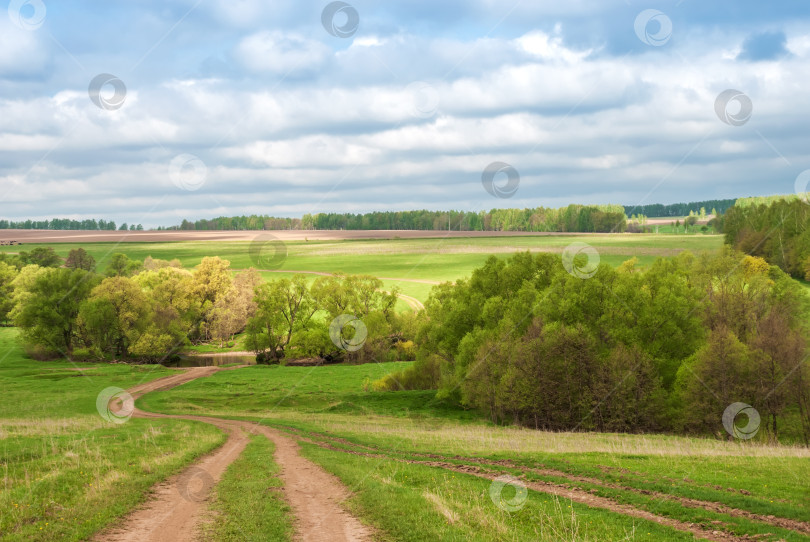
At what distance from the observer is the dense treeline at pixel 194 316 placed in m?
101

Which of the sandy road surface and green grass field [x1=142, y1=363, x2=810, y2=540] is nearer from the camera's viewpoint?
the sandy road surface

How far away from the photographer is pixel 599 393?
174 ft

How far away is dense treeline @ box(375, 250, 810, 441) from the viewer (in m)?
52.9

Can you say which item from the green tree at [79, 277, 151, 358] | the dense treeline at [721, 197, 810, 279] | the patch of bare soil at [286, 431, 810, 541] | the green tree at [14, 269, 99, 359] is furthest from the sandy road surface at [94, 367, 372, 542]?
the dense treeline at [721, 197, 810, 279]

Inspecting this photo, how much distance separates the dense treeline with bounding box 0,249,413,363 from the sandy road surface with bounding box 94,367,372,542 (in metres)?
75.5

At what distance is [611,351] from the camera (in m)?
56.3

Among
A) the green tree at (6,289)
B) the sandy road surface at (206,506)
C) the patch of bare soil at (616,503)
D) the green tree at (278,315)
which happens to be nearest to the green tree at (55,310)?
the green tree at (6,289)

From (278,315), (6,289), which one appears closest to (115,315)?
(278,315)

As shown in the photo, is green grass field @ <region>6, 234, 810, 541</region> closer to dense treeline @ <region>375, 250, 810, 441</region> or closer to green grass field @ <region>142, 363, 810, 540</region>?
green grass field @ <region>142, 363, 810, 540</region>

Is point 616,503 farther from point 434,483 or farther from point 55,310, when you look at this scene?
point 55,310

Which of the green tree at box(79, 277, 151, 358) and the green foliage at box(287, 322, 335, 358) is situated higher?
the green tree at box(79, 277, 151, 358)

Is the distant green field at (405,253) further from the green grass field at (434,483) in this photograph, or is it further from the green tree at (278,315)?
the green grass field at (434,483)

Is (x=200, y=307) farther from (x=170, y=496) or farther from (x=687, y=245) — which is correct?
(x=687, y=245)

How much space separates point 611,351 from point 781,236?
9903 centimetres
